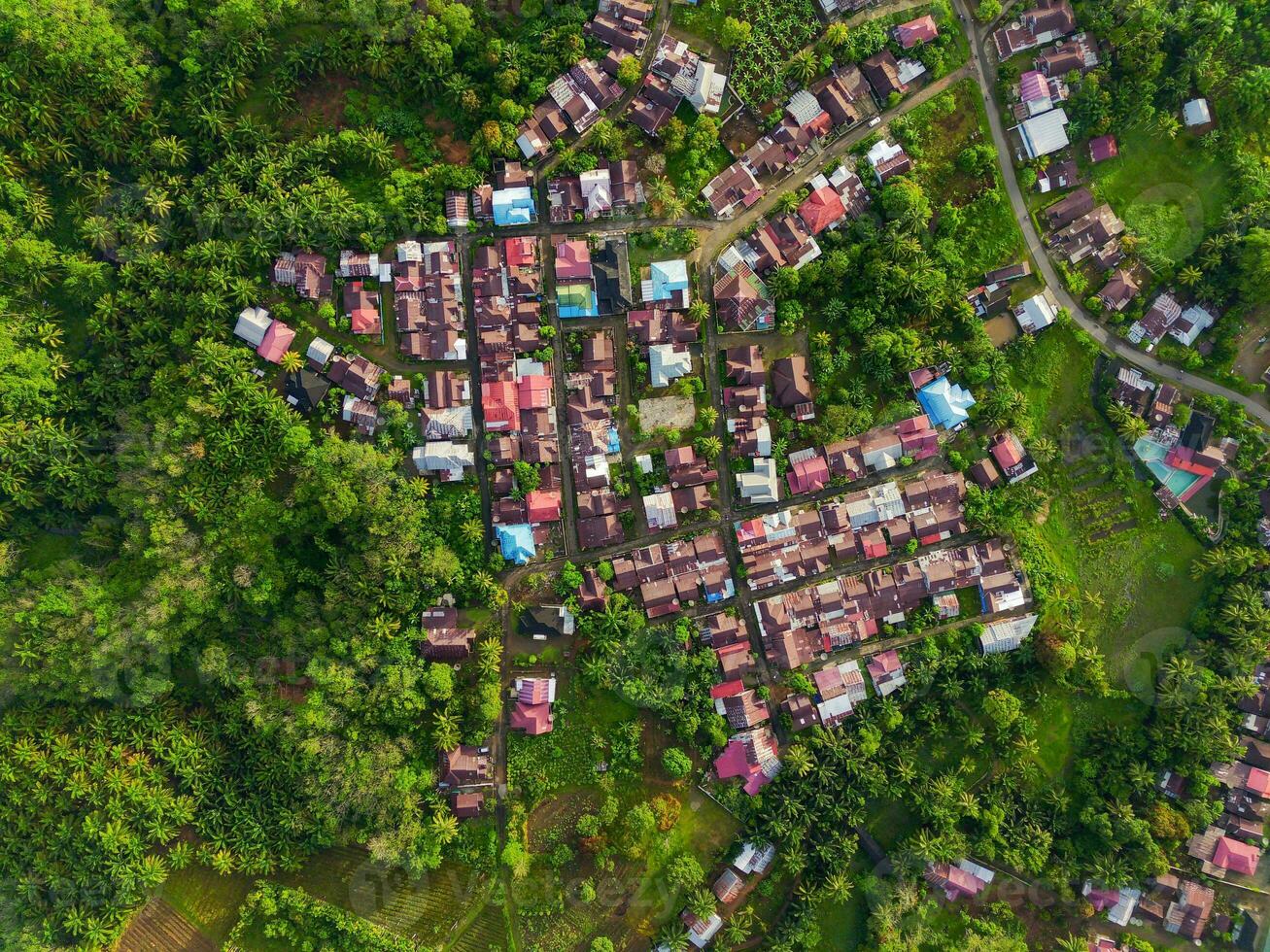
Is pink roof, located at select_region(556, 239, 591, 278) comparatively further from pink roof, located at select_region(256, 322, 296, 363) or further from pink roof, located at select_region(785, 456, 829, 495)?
pink roof, located at select_region(785, 456, 829, 495)

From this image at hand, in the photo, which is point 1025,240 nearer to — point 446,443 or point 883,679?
point 883,679

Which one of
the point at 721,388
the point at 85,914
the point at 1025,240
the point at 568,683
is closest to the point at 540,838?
the point at 568,683

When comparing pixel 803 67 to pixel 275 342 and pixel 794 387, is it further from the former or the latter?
pixel 275 342

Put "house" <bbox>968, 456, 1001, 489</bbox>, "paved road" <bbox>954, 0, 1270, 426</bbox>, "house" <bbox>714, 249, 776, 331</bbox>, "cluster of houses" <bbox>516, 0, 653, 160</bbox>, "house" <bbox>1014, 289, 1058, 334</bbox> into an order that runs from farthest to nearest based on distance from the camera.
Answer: "paved road" <bbox>954, 0, 1270, 426</bbox> → "house" <bbox>968, 456, 1001, 489</bbox> → "house" <bbox>1014, 289, 1058, 334</bbox> → "house" <bbox>714, 249, 776, 331</bbox> → "cluster of houses" <bbox>516, 0, 653, 160</bbox>

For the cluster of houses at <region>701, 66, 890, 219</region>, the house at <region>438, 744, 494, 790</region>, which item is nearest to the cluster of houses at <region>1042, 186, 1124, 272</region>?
the cluster of houses at <region>701, 66, 890, 219</region>

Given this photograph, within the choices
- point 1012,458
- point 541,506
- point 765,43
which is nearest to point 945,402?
point 1012,458

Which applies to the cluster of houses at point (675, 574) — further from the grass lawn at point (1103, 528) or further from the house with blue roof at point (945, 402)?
the grass lawn at point (1103, 528)
